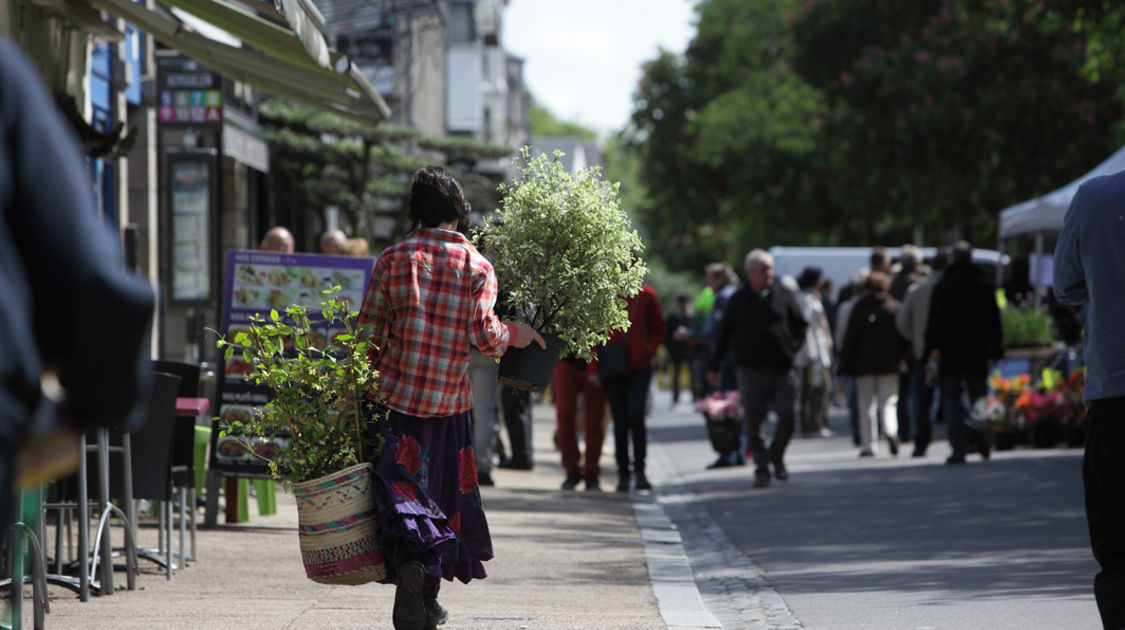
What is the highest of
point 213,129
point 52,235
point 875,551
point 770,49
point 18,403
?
point 770,49

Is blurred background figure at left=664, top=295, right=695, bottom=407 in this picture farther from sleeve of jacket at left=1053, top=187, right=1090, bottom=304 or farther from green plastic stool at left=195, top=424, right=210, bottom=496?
sleeve of jacket at left=1053, top=187, right=1090, bottom=304

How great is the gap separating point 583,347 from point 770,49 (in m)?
47.7

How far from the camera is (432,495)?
578 centimetres

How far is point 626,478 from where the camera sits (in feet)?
44.2

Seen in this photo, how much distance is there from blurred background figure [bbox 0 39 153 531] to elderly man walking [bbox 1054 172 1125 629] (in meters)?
3.78

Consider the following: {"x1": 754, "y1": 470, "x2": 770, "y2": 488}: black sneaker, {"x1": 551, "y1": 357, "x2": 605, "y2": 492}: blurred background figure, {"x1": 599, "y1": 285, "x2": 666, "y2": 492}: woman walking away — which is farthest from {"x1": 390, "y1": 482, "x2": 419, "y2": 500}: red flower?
{"x1": 754, "y1": 470, "x2": 770, "y2": 488}: black sneaker

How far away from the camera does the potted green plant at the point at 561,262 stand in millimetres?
6359

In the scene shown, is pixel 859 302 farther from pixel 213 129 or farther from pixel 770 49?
pixel 770 49

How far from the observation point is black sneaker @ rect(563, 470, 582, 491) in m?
13.5

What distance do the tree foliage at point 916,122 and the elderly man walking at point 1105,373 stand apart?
448 inches

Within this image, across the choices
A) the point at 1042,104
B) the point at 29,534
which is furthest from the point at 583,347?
the point at 1042,104

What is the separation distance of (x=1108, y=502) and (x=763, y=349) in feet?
26.1

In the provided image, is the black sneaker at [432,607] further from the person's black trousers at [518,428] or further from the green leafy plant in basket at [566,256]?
the person's black trousers at [518,428]

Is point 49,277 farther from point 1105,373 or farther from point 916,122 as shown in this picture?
point 916,122
